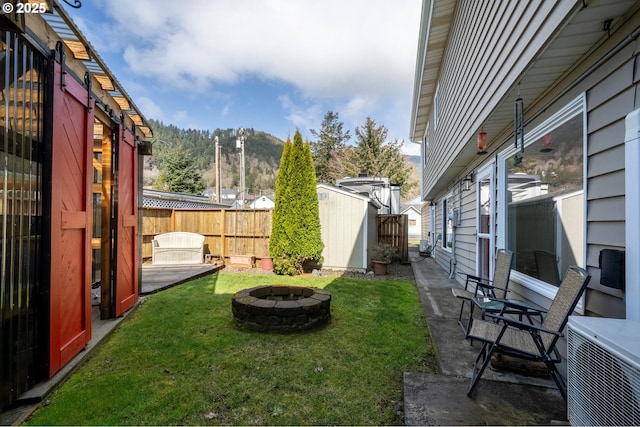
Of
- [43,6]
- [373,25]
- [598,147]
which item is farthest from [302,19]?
[598,147]

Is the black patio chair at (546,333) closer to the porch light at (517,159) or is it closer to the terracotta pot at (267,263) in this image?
the porch light at (517,159)

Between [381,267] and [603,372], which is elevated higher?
[603,372]

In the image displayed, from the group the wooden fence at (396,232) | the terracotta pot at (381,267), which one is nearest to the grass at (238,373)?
the terracotta pot at (381,267)

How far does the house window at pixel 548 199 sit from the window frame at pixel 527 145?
0.4 inches

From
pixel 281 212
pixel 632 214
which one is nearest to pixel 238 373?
pixel 632 214

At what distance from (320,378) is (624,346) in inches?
82.8

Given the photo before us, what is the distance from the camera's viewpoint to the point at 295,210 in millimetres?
7773

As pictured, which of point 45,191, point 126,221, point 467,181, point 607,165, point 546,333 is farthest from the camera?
point 467,181

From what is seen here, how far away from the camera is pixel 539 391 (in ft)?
7.45

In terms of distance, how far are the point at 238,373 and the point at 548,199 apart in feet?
11.0

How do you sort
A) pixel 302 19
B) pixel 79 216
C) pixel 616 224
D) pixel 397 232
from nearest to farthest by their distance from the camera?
pixel 616 224 < pixel 79 216 < pixel 302 19 < pixel 397 232

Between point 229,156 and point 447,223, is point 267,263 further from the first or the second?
point 229,156

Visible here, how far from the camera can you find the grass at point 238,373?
83.7 inches

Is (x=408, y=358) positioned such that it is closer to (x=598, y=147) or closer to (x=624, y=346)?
(x=624, y=346)
